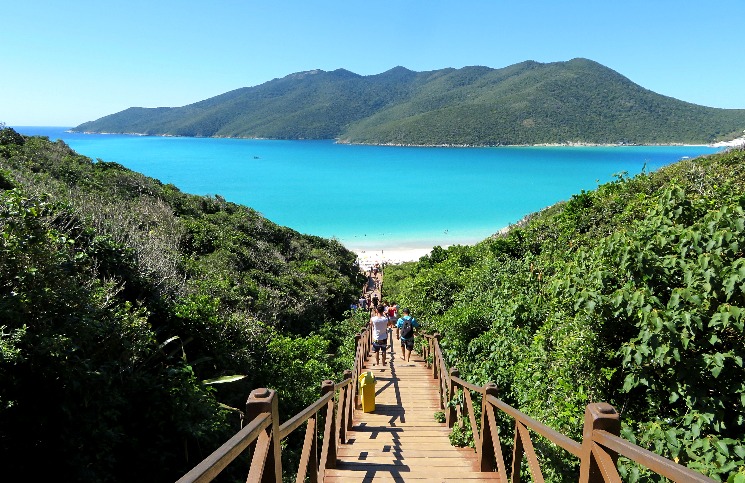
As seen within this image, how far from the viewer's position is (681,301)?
3.08 meters

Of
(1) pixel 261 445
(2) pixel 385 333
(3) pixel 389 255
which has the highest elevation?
(1) pixel 261 445

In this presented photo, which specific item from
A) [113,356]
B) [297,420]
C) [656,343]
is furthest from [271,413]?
[113,356]

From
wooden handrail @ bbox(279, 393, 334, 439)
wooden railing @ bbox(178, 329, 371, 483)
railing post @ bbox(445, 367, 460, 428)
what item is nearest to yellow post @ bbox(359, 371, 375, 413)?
railing post @ bbox(445, 367, 460, 428)

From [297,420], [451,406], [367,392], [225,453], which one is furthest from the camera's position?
[367,392]

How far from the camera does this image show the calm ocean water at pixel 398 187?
166ft

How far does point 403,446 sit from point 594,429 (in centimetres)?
331

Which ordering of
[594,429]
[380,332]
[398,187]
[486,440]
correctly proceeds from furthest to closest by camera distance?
[398,187] → [380,332] → [486,440] → [594,429]

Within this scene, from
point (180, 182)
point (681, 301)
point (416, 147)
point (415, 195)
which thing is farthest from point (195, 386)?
point (416, 147)

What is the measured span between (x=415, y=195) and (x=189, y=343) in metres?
66.2

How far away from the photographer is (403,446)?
480 centimetres

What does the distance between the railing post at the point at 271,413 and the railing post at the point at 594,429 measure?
4.96 feet

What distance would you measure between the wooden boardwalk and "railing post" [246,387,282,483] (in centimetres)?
183

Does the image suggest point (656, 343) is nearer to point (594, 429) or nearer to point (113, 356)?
point (594, 429)

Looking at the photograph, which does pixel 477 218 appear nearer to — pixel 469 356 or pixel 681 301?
pixel 469 356
